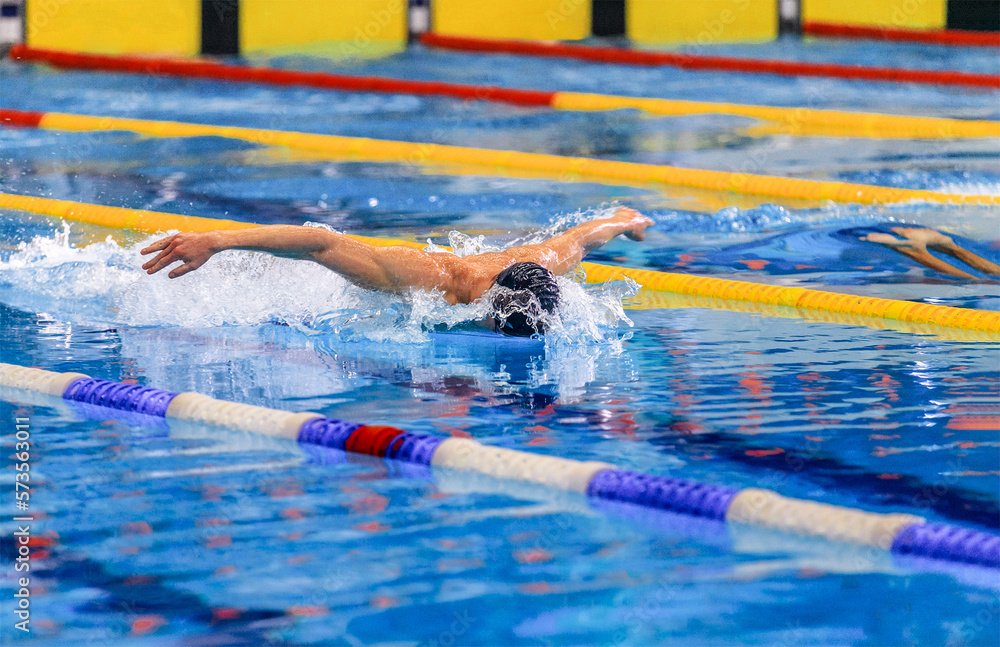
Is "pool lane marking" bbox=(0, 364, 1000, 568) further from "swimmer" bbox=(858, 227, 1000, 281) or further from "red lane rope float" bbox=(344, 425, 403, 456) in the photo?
"swimmer" bbox=(858, 227, 1000, 281)

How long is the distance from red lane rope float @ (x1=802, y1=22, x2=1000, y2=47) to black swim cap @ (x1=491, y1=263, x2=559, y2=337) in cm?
1172

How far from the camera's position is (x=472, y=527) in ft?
8.77

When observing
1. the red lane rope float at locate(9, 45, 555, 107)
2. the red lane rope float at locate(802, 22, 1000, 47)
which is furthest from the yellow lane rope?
the red lane rope float at locate(802, 22, 1000, 47)

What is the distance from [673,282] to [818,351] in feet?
3.47

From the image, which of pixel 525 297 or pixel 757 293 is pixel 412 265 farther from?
pixel 757 293

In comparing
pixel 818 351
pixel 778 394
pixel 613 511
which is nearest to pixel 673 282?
pixel 818 351

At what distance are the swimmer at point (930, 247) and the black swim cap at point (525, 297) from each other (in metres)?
1.86

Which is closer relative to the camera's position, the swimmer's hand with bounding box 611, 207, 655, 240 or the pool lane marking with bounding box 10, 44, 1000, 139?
the swimmer's hand with bounding box 611, 207, 655, 240

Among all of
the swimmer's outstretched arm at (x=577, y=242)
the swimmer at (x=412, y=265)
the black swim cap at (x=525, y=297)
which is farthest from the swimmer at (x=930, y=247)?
the black swim cap at (x=525, y=297)

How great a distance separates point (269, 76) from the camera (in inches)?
445

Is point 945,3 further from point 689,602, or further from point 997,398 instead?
point 689,602

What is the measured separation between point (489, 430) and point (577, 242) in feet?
4.90

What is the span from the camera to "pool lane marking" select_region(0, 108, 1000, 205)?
671 cm

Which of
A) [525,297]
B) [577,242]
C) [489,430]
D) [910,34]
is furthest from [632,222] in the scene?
[910,34]
